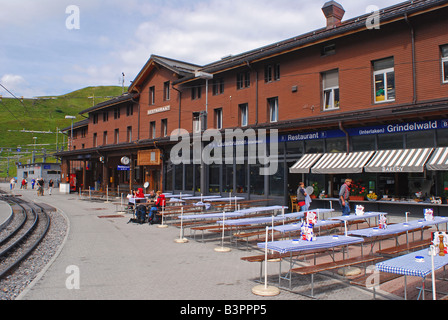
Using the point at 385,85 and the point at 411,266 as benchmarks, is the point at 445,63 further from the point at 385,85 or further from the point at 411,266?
the point at 411,266

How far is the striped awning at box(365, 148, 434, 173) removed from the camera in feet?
40.5

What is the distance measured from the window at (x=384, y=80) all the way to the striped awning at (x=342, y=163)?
2779 millimetres

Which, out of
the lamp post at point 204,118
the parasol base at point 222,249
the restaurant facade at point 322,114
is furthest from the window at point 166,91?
the parasol base at point 222,249

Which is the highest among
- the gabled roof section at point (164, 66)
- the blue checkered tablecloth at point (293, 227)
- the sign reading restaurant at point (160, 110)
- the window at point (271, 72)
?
the gabled roof section at point (164, 66)

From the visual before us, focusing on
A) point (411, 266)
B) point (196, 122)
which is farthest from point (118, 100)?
point (411, 266)

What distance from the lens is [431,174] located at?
13406mm

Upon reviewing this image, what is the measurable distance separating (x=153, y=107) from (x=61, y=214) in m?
11.5

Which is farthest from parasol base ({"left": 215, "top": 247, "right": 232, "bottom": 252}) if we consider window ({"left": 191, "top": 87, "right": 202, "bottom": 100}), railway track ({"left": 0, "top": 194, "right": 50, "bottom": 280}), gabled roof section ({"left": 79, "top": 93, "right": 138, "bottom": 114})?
gabled roof section ({"left": 79, "top": 93, "right": 138, "bottom": 114})

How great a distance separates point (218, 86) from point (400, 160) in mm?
13306

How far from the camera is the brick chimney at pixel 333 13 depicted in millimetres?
19250

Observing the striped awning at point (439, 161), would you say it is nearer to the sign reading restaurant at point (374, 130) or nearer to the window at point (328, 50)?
the sign reading restaurant at point (374, 130)

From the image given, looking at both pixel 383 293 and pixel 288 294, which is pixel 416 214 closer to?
pixel 383 293

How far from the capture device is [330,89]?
17500mm

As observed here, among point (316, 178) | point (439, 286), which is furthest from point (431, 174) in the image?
point (439, 286)
